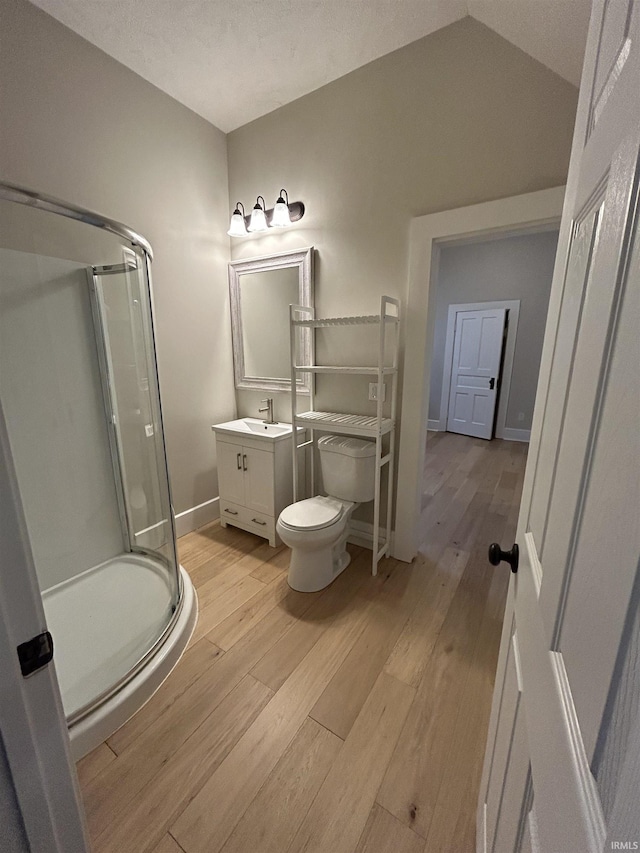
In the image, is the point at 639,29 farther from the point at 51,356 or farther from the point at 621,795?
the point at 51,356

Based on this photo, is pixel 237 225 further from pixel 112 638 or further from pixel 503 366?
pixel 503 366

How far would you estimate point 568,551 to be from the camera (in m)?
0.46

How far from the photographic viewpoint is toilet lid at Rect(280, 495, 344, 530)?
→ 1864 millimetres

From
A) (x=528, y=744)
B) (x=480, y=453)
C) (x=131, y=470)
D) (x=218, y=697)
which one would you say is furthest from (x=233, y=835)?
(x=480, y=453)

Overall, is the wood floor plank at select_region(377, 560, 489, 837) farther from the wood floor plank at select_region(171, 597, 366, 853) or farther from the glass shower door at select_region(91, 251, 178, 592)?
the glass shower door at select_region(91, 251, 178, 592)

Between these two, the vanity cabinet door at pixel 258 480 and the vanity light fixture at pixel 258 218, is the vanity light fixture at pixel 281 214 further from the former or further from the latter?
the vanity cabinet door at pixel 258 480

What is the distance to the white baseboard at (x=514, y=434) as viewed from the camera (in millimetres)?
4805

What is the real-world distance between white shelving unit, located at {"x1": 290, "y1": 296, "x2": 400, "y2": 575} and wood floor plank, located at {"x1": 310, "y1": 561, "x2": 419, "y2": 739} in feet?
0.69

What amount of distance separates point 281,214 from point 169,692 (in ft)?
8.59

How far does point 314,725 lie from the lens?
127 cm

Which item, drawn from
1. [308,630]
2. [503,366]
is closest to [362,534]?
[308,630]

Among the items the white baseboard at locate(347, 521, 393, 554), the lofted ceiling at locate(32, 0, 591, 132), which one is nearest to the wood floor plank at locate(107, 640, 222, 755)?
the white baseboard at locate(347, 521, 393, 554)

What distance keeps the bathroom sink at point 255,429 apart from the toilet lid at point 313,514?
0.49 metres

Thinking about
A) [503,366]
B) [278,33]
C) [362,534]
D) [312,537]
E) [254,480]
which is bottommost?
[362,534]
